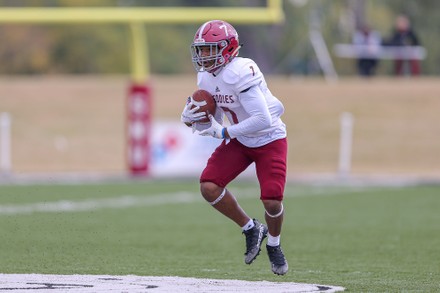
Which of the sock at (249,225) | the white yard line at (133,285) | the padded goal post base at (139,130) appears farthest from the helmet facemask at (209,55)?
the padded goal post base at (139,130)

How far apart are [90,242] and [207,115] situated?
3359 mm

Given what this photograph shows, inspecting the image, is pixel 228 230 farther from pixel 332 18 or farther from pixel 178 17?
pixel 332 18

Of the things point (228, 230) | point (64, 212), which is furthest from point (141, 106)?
point (228, 230)

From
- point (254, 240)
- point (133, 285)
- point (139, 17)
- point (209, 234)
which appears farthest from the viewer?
point (139, 17)

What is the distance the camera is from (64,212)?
14.1m

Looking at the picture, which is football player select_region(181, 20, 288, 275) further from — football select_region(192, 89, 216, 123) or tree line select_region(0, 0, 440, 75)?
tree line select_region(0, 0, 440, 75)

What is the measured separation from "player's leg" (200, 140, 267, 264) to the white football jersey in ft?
0.43

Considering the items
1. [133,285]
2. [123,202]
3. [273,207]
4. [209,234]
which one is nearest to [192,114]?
[273,207]

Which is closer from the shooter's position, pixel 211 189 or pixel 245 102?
pixel 245 102

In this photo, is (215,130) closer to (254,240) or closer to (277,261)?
(254,240)

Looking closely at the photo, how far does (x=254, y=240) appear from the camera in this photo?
8359mm

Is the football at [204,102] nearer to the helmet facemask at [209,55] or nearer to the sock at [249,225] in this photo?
the helmet facemask at [209,55]

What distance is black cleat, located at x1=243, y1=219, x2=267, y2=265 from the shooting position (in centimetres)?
830

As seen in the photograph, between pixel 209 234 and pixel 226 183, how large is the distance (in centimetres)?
390
